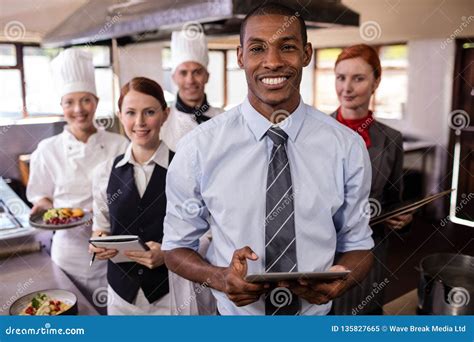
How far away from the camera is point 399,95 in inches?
65.7

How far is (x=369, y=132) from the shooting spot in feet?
5.32

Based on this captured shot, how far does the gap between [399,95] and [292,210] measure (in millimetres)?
670

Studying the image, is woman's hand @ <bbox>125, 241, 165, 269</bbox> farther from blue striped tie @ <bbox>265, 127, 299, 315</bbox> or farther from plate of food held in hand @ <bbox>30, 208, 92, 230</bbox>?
blue striped tie @ <bbox>265, 127, 299, 315</bbox>

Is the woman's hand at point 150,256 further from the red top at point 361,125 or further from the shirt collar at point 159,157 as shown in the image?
the red top at point 361,125

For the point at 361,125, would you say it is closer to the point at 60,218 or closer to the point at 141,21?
the point at 141,21

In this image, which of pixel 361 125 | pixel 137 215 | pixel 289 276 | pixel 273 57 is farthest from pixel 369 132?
pixel 137 215

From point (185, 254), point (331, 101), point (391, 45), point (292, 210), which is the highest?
point (391, 45)

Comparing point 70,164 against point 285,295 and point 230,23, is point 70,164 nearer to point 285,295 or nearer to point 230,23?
point 230,23

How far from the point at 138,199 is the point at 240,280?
56cm

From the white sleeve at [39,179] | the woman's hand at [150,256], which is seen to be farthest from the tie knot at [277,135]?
the white sleeve at [39,179]

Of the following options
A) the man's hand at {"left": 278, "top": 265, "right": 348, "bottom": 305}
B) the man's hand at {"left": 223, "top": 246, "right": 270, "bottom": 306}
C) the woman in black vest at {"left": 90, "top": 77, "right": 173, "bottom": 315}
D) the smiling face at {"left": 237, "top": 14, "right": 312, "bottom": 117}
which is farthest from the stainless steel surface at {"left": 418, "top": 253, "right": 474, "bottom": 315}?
the woman in black vest at {"left": 90, "top": 77, "right": 173, "bottom": 315}

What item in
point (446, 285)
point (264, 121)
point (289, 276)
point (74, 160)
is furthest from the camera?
point (74, 160)

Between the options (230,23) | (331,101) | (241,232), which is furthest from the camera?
(331,101)
